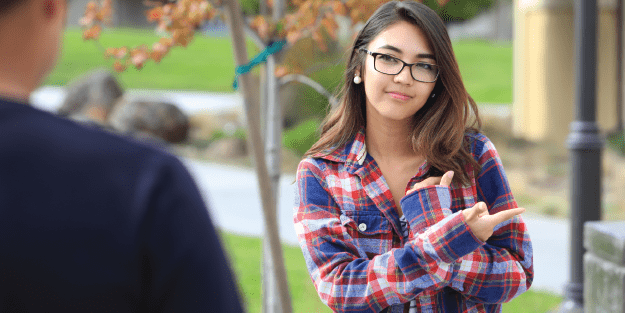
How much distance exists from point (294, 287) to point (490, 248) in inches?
144

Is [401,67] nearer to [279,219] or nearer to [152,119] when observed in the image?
[279,219]

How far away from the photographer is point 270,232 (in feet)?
9.59

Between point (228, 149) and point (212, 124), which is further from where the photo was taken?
point (212, 124)

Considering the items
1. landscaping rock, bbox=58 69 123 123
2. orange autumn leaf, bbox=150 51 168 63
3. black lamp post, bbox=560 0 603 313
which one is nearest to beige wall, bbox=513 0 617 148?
A: black lamp post, bbox=560 0 603 313

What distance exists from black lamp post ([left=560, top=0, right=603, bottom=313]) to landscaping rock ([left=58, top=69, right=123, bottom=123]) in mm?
10393

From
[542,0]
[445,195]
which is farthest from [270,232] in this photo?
[542,0]

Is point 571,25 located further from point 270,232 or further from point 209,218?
point 209,218

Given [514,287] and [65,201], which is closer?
[65,201]

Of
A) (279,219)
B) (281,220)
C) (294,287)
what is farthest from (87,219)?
(281,220)

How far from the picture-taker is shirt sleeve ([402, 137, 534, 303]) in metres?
1.57

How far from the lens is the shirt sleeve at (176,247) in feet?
2.57

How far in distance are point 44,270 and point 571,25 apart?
11.4 metres

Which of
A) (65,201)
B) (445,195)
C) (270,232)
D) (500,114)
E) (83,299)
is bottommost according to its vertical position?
(500,114)

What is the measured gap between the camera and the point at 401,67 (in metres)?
1.67
